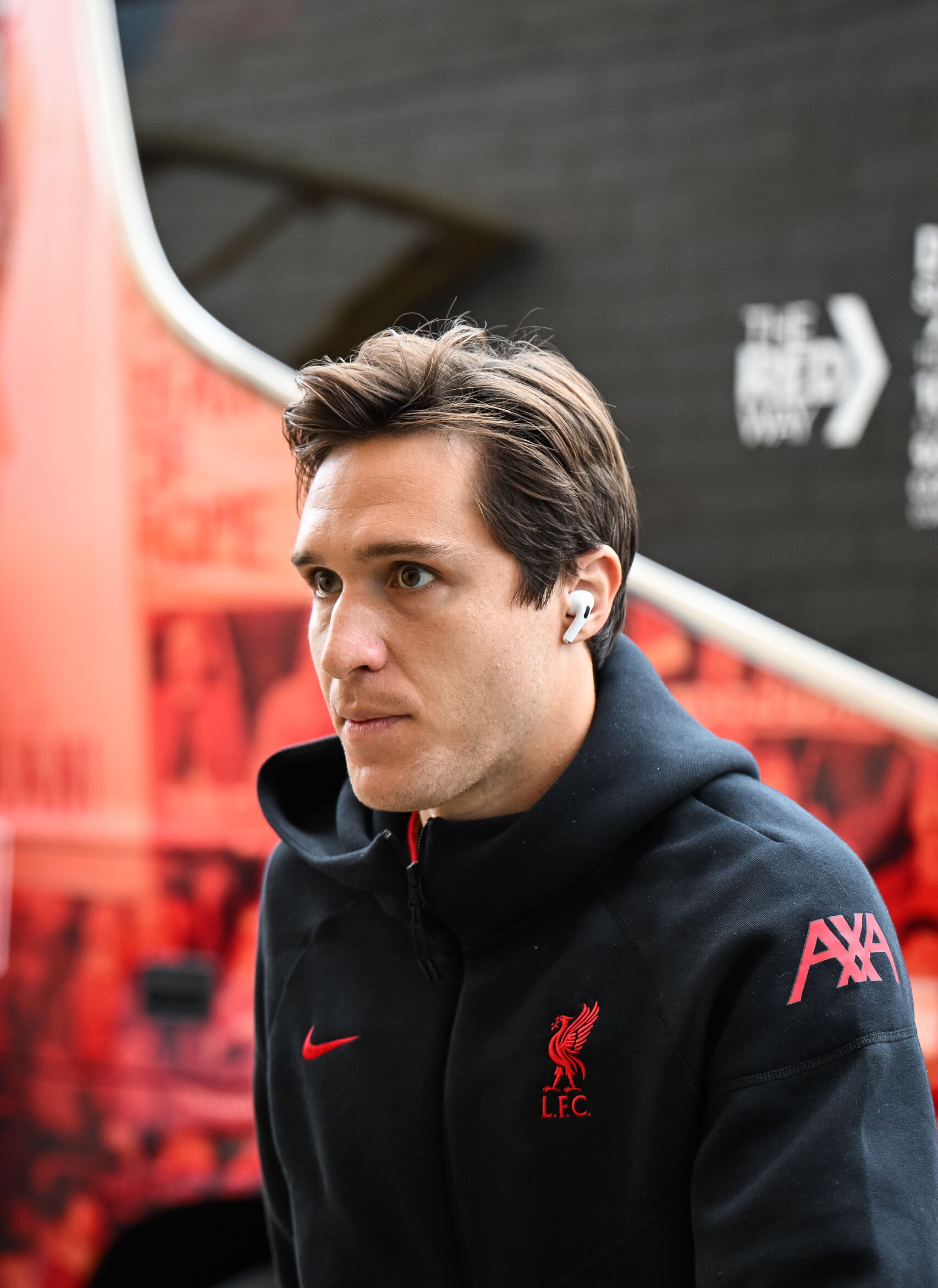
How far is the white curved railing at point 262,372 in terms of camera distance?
1960 mm

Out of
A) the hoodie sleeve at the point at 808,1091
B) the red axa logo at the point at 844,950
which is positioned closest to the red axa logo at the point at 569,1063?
the hoodie sleeve at the point at 808,1091

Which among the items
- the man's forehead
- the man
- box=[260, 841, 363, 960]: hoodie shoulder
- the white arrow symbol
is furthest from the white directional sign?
box=[260, 841, 363, 960]: hoodie shoulder

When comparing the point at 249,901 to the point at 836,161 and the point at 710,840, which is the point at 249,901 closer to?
the point at 710,840

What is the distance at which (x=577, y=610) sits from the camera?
1494 mm

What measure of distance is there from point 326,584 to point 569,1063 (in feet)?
2.02

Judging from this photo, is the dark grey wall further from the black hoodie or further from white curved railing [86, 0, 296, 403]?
the black hoodie

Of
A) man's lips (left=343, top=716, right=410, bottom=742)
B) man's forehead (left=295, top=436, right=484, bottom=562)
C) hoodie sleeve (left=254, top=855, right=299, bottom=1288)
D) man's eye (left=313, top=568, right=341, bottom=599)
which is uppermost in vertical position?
man's forehead (left=295, top=436, right=484, bottom=562)

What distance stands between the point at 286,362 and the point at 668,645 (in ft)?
2.92

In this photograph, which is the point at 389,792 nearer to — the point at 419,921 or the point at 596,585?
the point at 419,921

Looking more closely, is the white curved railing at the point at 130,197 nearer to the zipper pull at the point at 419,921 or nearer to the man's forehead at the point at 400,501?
the man's forehead at the point at 400,501

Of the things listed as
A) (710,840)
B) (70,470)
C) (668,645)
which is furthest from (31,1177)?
(710,840)

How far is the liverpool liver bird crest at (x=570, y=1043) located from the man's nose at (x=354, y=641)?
0.44m

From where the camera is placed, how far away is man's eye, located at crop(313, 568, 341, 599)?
1.48 metres

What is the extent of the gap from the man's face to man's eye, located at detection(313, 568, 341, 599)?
0.09 feet
